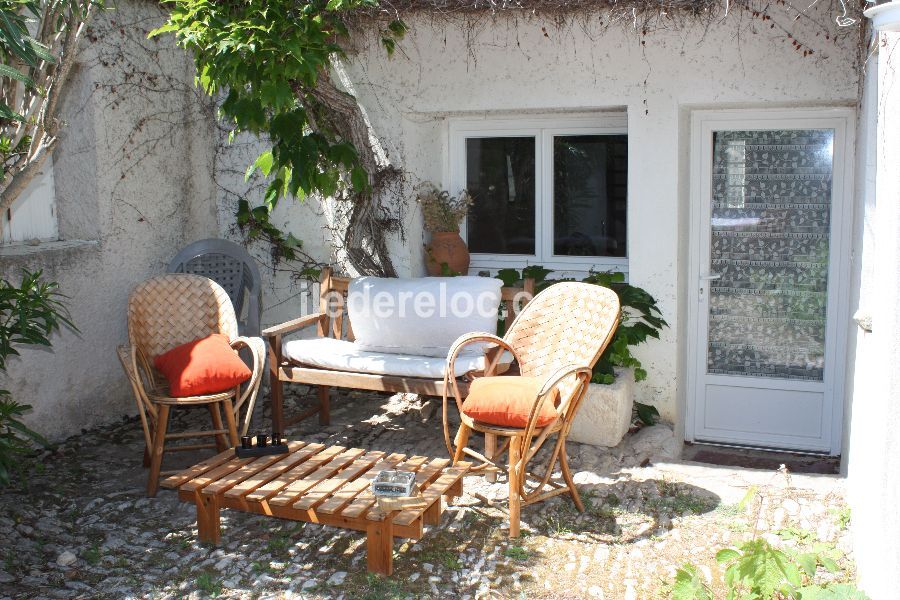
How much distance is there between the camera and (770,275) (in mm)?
5750

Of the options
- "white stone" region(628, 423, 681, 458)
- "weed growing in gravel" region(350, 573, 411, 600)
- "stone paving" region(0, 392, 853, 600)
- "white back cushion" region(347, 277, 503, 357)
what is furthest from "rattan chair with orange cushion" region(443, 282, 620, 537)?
"white stone" region(628, 423, 681, 458)

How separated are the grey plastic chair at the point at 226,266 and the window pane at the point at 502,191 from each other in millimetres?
1594

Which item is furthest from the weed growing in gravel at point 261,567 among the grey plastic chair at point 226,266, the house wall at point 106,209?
the grey plastic chair at point 226,266

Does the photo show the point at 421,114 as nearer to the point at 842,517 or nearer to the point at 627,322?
the point at 627,322

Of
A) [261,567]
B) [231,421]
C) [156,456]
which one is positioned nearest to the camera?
[261,567]

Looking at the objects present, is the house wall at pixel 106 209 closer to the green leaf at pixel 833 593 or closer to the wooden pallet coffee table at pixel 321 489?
the wooden pallet coffee table at pixel 321 489

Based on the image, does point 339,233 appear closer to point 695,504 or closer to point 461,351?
point 461,351

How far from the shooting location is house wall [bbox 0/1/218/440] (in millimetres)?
5469

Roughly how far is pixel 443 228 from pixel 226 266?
1.51 meters

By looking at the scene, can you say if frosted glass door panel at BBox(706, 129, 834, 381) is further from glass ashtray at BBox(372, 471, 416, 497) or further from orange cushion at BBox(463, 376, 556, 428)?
glass ashtray at BBox(372, 471, 416, 497)

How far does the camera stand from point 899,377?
9.14 ft

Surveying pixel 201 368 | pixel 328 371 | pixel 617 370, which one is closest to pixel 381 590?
pixel 201 368

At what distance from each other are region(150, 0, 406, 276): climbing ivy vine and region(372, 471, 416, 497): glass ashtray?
6.57 ft

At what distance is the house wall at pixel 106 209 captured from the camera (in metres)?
5.47
